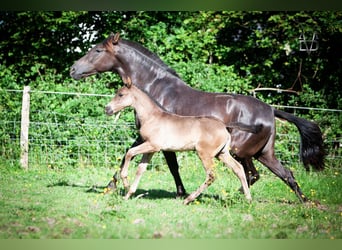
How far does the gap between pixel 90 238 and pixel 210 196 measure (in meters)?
1.93

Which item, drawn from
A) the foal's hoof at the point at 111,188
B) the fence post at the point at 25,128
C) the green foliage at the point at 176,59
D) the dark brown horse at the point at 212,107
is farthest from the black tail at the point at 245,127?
the fence post at the point at 25,128

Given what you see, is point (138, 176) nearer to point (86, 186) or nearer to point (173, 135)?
point (173, 135)

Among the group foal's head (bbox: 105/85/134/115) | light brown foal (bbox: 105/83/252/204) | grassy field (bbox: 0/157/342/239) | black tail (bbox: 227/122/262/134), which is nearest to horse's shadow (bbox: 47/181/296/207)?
grassy field (bbox: 0/157/342/239)

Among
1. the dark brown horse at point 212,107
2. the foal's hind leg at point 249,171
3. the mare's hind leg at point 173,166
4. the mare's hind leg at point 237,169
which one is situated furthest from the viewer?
the foal's hind leg at point 249,171

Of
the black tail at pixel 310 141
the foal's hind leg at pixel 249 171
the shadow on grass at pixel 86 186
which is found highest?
the black tail at pixel 310 141

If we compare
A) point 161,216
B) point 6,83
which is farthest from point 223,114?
point 6,83

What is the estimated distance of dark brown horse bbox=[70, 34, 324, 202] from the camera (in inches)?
210

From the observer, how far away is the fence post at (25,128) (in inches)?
280

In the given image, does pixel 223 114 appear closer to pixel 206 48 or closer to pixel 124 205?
pixel 124 205

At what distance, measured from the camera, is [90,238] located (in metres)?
3.96

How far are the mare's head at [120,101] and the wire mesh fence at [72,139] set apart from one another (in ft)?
7.50

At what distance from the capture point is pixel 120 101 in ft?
16.6

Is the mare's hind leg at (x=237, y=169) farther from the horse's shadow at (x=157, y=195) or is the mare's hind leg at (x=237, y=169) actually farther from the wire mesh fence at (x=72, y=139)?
the wire mesh fence at (x=72, y=139)

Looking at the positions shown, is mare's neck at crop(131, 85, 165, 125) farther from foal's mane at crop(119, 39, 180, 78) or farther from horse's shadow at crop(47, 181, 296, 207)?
horse's shadow at crop(47, 181, 296, 207)
